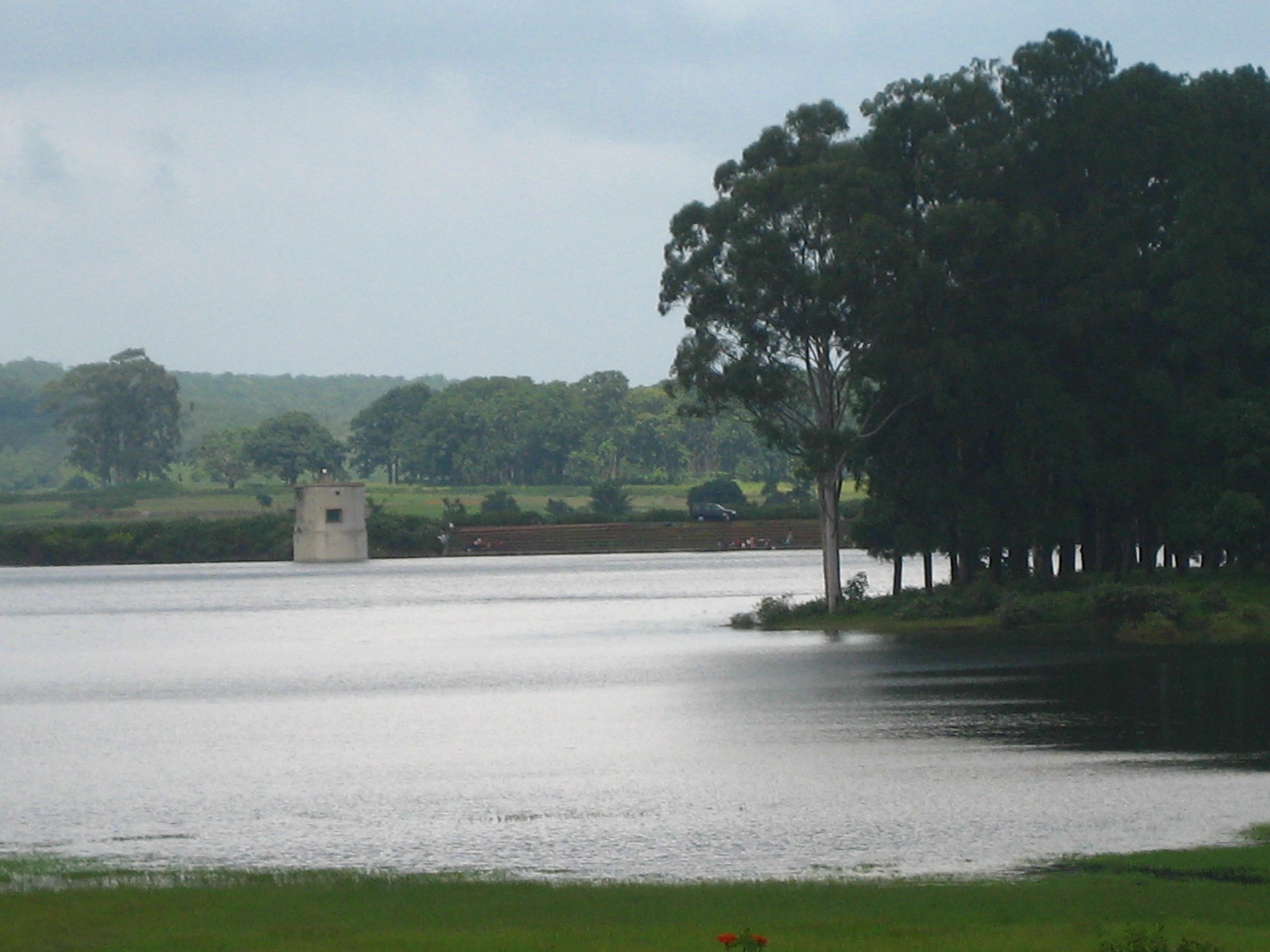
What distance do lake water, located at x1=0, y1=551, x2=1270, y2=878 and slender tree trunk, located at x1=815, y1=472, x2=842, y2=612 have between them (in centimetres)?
394

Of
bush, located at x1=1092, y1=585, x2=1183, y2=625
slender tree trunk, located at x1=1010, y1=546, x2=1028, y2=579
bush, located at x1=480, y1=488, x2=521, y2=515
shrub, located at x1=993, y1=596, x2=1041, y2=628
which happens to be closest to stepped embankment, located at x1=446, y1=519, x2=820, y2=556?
bush, located at x1=480, y1=488, x2=521, y2=515

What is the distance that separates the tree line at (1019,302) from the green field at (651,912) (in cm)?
4059

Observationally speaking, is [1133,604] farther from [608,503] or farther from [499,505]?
[499,505]

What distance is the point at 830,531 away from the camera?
65812 millimetres

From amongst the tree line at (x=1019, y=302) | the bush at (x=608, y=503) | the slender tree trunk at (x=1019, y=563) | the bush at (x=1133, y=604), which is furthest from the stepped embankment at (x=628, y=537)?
the bush at (x=1133, y=604)

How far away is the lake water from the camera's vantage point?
23.6 meters

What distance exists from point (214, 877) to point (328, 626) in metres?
56.4

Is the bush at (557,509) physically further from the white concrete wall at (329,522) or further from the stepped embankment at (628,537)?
the white concrete wall at (329,522)

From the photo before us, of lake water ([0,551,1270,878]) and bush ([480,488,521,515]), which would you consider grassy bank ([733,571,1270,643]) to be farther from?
bush ([480,488,521,515])

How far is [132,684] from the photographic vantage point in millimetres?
52219

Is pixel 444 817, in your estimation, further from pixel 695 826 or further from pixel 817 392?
pixel 817 392

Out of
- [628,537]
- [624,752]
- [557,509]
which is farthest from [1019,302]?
[557,509]

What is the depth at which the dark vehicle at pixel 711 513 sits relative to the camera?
16812 centimetres

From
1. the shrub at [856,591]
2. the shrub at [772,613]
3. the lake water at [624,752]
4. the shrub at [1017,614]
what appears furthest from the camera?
the shrub at [856,591]
